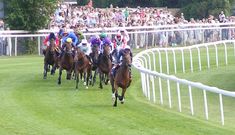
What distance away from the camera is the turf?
500 inches

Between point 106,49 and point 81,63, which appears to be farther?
point 81,63

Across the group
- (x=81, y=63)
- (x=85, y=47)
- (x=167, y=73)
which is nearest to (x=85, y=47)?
(x=85, y=47)

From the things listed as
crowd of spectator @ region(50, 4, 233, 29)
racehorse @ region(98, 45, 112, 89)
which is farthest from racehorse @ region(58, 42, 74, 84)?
crowd of spectator @ region(50, 4, 233, 29)

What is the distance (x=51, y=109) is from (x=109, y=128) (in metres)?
3.00

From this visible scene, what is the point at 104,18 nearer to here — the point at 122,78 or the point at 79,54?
the point at 79,54

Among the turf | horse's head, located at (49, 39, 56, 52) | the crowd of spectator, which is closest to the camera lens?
the turf

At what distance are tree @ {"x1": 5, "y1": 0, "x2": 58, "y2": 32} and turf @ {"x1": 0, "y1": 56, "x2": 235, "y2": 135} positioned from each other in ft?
36.9

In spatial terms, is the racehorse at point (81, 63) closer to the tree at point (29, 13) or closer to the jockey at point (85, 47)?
the jockey at point (85, 47)

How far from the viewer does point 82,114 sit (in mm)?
14812

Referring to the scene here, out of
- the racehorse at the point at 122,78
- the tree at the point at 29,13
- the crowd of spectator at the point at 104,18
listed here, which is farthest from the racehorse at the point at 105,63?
the tree at the point at 29,13

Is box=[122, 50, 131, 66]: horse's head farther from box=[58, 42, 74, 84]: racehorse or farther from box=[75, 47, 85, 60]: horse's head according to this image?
box=[58, 42, 74, 84]: racehorse

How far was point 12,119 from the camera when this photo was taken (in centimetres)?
1410

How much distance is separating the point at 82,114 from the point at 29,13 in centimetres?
1947

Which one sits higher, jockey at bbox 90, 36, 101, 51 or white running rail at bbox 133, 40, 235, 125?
jockey at bbox 90, 36, 101, 51
